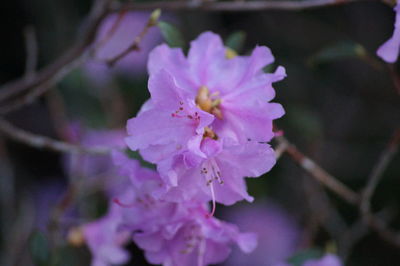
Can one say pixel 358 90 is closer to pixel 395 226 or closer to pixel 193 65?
pixel 395 226

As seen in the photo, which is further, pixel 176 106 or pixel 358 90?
pixel 358 90

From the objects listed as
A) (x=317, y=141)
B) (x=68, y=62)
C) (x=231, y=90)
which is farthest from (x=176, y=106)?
(x=317, y=141)

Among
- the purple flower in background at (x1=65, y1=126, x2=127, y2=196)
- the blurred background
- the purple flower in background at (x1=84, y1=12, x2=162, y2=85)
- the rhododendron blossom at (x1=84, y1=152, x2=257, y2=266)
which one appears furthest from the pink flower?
the purple flower in background at (x1=84, y1=12, x2=162, y2=85)

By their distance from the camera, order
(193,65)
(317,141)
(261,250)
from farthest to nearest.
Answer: (261,250)
(317,141)
(193,65)

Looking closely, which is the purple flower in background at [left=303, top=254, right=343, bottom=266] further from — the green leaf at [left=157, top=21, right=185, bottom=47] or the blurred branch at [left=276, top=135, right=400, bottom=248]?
the green leaf at [left=157, top=21, right=185, bottom=47]

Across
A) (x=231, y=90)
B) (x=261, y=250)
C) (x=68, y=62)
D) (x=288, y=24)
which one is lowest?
(x=261, y=250)

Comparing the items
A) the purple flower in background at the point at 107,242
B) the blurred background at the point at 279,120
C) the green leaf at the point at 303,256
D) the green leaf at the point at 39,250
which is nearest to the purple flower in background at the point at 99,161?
the blurred background at the point at 279,120

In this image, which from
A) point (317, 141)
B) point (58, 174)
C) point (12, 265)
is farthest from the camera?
point (58, 174)

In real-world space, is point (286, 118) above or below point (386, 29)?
below
